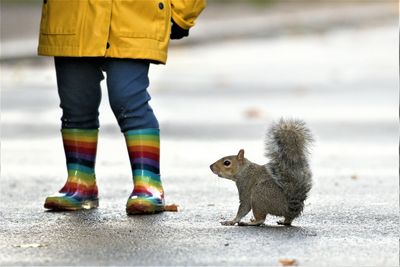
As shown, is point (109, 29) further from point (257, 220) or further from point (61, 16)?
point (257, 220)

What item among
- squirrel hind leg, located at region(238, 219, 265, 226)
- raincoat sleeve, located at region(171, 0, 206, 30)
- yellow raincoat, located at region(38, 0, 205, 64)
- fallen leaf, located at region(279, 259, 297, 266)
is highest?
raincoat sleeve, located at region(171, 0, 206, 30)

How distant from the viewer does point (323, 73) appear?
61.0 feet

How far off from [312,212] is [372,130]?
4992 mm

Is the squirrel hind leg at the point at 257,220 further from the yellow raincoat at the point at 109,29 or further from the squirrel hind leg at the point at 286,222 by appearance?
the yellow raincoat at the point at 109,29

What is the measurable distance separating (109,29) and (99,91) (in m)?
0.42

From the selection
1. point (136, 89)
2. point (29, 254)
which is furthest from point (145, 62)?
point (29, 254)

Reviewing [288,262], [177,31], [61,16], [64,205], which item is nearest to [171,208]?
[64,205]

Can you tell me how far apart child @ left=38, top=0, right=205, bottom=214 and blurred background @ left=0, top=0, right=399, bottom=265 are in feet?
0.71

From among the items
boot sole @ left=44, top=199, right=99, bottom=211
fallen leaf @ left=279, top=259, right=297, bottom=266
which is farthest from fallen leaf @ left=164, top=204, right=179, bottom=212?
fallen leaf @ left=279, top=259, right=297, bottom=266

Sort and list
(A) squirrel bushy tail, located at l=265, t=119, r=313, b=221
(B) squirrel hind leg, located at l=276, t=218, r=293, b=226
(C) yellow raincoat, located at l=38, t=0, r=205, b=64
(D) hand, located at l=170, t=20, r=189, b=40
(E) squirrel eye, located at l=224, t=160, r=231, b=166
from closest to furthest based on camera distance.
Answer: (A) squirrel bushy tail, located at l=265, t=119, r=313, b=221
(B) squirrel hind leg, located at l=276, t=218, r=293, b=226
(E) squirrel eye, located at l=224, t=160, r=231, b=166
(C) yellow raincoat, located at l=38, t=0, r=205, b=64
(D) hand, located at l=170, t=20, r=189, b=40

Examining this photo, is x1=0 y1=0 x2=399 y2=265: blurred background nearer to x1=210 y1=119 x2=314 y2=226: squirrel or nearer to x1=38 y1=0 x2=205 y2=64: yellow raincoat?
x1=210 y1=119 x2=314 y2=226: squirrel

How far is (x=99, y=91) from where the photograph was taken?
685cm

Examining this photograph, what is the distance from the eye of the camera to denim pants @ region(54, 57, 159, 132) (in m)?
6.62

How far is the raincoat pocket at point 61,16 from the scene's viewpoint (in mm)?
6617
